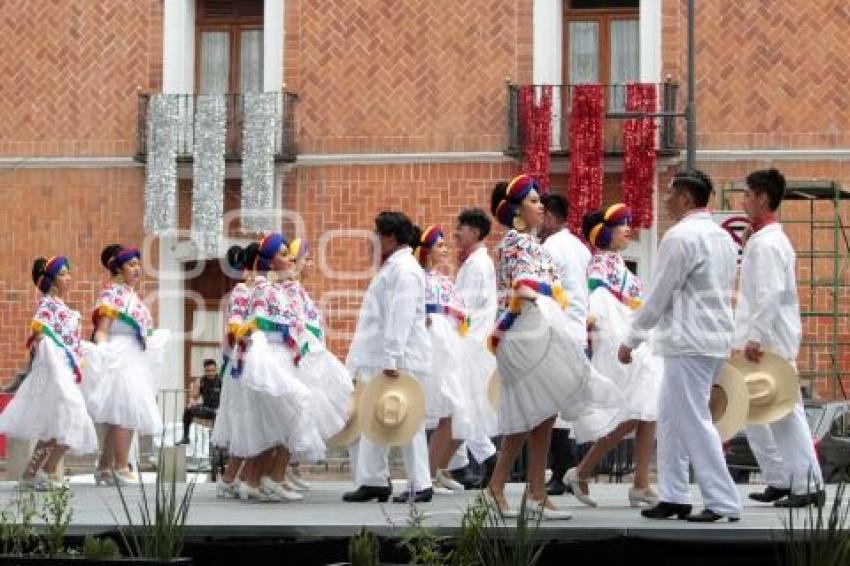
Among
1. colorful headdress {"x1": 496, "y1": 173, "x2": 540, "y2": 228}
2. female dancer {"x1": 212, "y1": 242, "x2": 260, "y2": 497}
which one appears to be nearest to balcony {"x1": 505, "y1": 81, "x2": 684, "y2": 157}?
female dancer {"x1": 212, "y1": 242, "x2": 260, "y2": 497}

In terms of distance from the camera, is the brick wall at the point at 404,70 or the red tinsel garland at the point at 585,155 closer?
the red tinsel garland at the point at 585,155

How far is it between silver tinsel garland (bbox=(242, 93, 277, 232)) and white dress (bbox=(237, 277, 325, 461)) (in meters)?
14.3

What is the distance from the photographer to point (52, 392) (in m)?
17.1

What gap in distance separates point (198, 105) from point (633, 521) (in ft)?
61.3

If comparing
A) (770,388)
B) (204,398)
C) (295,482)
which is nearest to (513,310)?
(770,388)

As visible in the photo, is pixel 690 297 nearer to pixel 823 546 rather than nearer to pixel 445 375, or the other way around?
pixel 823 546

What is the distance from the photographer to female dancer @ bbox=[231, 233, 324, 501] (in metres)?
14.5

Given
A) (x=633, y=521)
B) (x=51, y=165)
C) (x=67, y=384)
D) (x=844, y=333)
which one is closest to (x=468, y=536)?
(x=633, y=521)

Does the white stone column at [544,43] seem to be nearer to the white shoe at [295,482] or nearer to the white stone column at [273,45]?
the white stone column at [273,45]

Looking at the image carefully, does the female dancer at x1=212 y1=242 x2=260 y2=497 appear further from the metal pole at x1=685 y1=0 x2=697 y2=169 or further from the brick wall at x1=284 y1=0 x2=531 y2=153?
the brick wall at x1=284 y1=0 x2=531 y2=153

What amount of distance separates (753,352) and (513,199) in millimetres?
1843

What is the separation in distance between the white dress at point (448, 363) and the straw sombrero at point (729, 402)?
134 inches

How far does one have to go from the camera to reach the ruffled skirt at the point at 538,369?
1198 cm

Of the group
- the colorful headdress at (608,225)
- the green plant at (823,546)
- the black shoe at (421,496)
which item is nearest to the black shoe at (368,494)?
the black shoe at (421,496)
